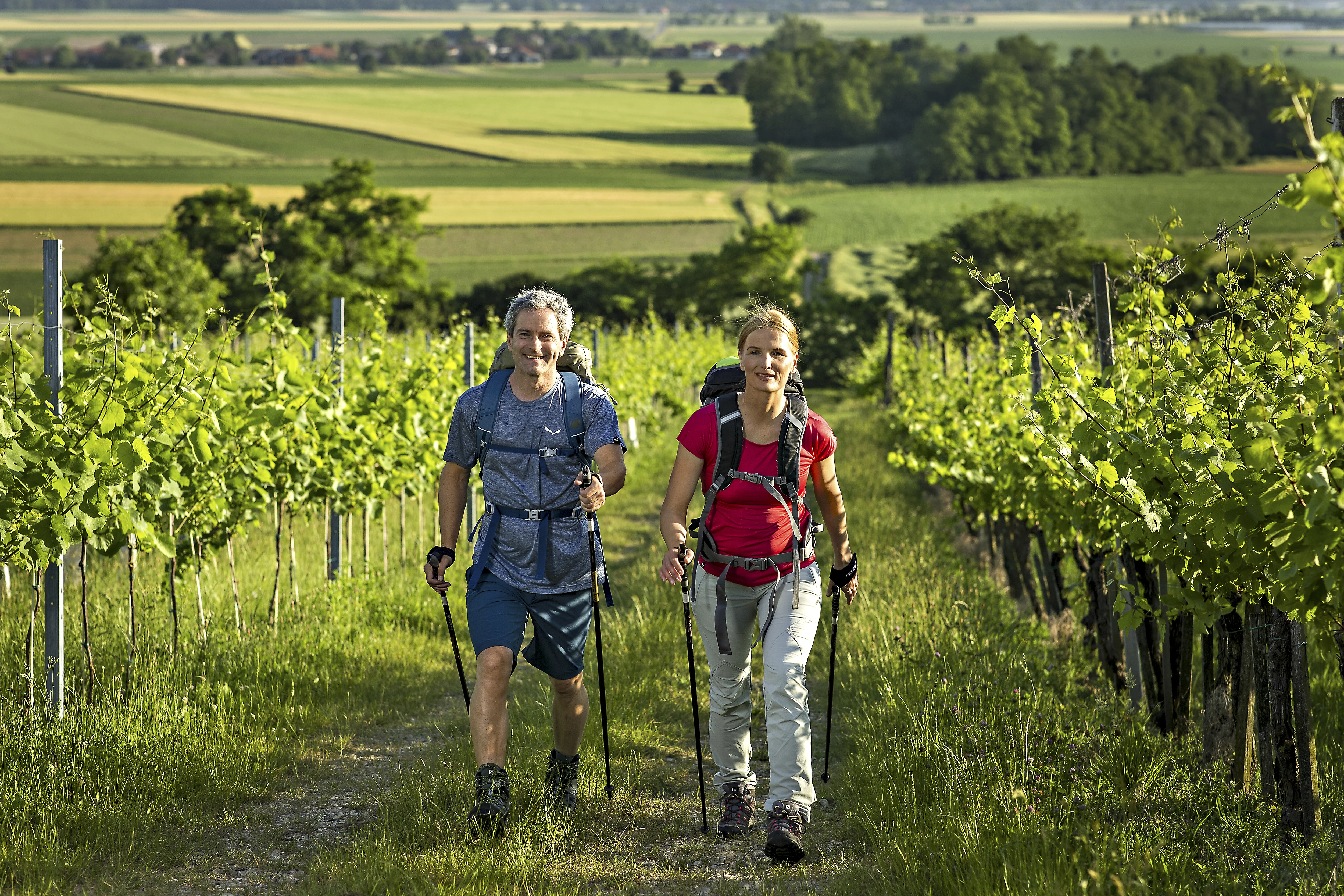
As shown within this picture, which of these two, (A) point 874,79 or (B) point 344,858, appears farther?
(A) point 874,79

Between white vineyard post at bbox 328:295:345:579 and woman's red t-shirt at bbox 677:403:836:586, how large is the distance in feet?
11.1

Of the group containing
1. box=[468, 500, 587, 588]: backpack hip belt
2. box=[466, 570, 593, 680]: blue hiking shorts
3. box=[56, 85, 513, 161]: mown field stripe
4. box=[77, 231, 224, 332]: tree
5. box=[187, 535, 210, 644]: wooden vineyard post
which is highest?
box=[56, 85, 513, 161]: mown field stripe

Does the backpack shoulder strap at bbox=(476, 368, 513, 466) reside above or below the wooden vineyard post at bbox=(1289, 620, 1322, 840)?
above

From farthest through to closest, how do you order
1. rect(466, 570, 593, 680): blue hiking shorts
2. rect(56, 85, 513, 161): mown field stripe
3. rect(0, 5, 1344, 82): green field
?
1. rect(0, 5, 1344, 82): green field
2. rect(56, 85, 513, 161): mown field stripe
3. rect(466, 570, 593, 680): blue hiking shorts

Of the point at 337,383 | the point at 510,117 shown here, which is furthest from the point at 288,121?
the point at 337,383

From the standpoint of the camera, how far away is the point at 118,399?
4.57 meters

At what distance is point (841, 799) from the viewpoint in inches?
173

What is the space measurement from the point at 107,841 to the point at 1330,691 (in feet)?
17.3

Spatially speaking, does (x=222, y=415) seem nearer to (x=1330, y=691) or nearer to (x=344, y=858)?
(x=344, y=858)

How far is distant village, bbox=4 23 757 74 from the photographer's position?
114m

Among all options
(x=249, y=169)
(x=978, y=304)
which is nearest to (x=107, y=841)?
(x=978, y=304)

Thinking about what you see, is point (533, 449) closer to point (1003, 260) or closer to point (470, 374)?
point (470, 374)

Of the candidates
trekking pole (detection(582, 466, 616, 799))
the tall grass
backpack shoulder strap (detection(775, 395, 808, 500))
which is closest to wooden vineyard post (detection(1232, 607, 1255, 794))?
backpack shoulder strap (detection(775, 395, 808, 500))

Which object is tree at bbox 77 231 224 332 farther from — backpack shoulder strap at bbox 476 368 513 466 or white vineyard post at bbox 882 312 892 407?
backpack shoulder strap at bbox 476 368 513 466
